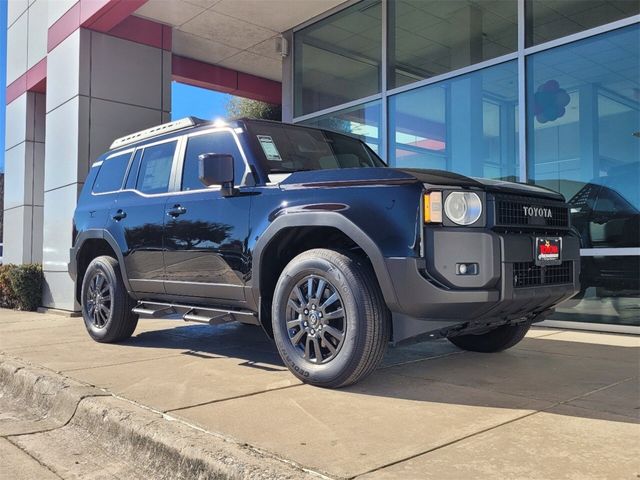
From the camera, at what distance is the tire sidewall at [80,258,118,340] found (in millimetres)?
5699

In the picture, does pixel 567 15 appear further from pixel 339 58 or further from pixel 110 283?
pixel 110 283

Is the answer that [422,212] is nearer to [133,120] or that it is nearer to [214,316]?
[214,316]

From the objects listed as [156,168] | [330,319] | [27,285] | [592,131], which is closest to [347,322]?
[330,319]

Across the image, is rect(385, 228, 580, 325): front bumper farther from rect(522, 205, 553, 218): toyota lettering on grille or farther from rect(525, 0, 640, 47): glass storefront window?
rect(525, 0, 640, 47): glass storefront window

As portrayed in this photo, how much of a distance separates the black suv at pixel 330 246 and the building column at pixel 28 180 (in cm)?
800

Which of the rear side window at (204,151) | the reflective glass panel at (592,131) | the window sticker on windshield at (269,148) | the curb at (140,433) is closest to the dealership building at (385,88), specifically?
the reflective glass panel at (592,131)

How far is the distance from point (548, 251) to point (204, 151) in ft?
9.44

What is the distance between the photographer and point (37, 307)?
10281 millimetres

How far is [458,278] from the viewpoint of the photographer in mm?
3400

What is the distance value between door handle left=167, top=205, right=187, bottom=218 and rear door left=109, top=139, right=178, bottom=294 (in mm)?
137

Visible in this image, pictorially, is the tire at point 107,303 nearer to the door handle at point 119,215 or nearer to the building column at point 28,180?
the door handle at point 119,215

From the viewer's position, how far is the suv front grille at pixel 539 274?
3.60 meters

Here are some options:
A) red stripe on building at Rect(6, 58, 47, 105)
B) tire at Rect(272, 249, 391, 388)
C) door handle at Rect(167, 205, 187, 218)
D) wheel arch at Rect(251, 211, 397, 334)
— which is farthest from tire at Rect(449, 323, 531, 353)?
red stripe on building at Rect(6, 58, 47, 105)

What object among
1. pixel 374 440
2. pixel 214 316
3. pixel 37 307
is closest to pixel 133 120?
pixel 37 307
